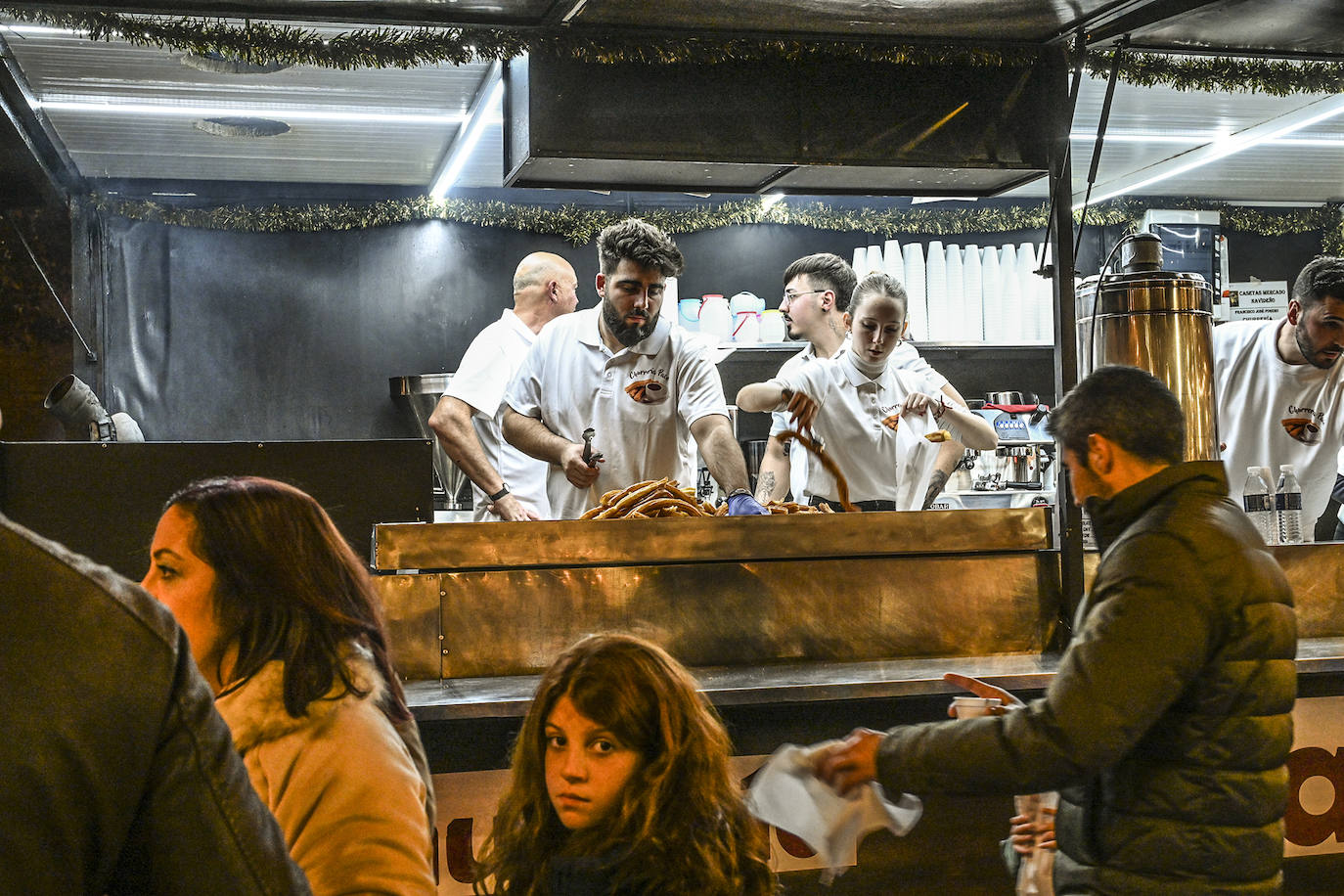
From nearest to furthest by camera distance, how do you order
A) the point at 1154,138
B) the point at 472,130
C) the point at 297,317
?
1. the point at 472,130
2. the point at 1154,138
3. the point at 297,317

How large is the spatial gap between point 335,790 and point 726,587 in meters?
1.70

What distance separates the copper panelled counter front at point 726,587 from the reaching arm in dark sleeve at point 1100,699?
121cm

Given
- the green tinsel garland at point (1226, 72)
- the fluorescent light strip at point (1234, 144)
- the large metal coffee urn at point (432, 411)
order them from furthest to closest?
the large metal coffee urn at point (432, 411), the fluorescent light strip at point (1234, 144), the green tinsel garland at point (1226, 72)

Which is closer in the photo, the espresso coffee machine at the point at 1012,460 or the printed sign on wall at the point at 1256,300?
the espresso coffee machine at the point at 1012,460

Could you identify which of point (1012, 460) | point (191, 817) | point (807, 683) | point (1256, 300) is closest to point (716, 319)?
point (1012, 460)

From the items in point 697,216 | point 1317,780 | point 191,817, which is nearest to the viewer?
point 191,817

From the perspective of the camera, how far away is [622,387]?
4.20 m

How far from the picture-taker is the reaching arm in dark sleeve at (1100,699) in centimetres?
190

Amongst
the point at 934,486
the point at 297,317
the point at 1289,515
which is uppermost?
the point at 297,317

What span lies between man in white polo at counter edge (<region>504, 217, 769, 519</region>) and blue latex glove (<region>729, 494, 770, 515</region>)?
649 millimetres

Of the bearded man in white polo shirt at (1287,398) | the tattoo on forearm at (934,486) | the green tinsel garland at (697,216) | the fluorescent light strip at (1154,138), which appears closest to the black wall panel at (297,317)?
the green tinsel garland at (697,216)

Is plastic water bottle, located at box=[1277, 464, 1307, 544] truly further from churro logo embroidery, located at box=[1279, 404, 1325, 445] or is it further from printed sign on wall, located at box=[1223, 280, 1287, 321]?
printed sign on wall, located at box=[1223, 280, 1287, 321]

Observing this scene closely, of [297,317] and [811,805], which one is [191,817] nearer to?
[811,805]

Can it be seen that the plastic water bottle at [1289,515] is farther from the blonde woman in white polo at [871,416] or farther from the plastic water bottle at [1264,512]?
the blonde woman in white polo at [871,416]
